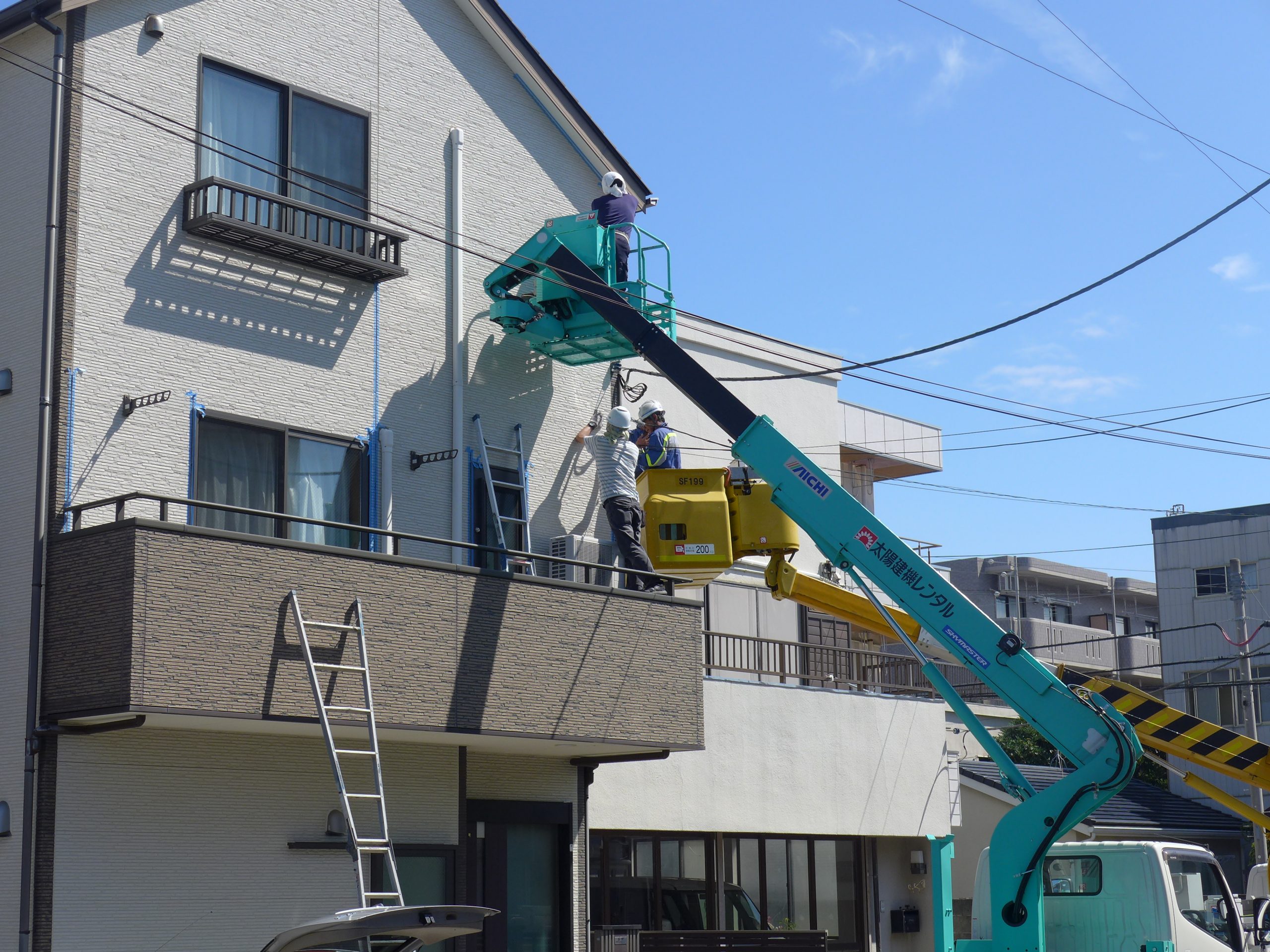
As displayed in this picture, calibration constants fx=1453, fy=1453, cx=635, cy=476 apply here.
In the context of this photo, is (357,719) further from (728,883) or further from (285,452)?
(728,883)

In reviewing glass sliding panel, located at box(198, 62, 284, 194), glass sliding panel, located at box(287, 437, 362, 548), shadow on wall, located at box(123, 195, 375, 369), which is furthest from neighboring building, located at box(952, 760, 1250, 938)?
glass sliding panel, located at box(198, 62, 284, 194)

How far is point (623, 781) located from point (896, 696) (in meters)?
6.43

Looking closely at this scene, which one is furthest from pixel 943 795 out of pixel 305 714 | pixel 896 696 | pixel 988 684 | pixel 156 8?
pixel 156 8

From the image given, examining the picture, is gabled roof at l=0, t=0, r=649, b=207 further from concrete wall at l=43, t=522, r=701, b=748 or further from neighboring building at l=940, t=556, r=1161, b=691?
neighboring building at l=940, t=556, r=1161, b=691

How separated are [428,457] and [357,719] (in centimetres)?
427

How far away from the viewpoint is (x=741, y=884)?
73.4ft

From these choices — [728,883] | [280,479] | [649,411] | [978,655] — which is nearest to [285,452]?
[280,479]

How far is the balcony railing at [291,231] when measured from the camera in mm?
14898

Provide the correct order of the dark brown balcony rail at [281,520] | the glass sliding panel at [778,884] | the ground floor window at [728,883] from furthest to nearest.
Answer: the glass sliding panel at [778,884], the ground floor window at [728,883], the dark brown balcony rail at [281,520]

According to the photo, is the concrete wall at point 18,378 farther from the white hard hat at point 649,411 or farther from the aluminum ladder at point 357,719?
the white hard hat at point 649,411

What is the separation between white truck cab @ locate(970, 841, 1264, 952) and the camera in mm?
14953

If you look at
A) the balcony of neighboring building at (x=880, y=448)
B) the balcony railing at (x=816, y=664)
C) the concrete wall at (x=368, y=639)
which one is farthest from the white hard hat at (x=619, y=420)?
the balcony of neighboring building at (x=880, y=448)

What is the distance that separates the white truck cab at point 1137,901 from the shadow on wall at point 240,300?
9038mm

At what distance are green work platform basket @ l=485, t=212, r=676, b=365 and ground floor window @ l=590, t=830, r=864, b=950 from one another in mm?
7011
